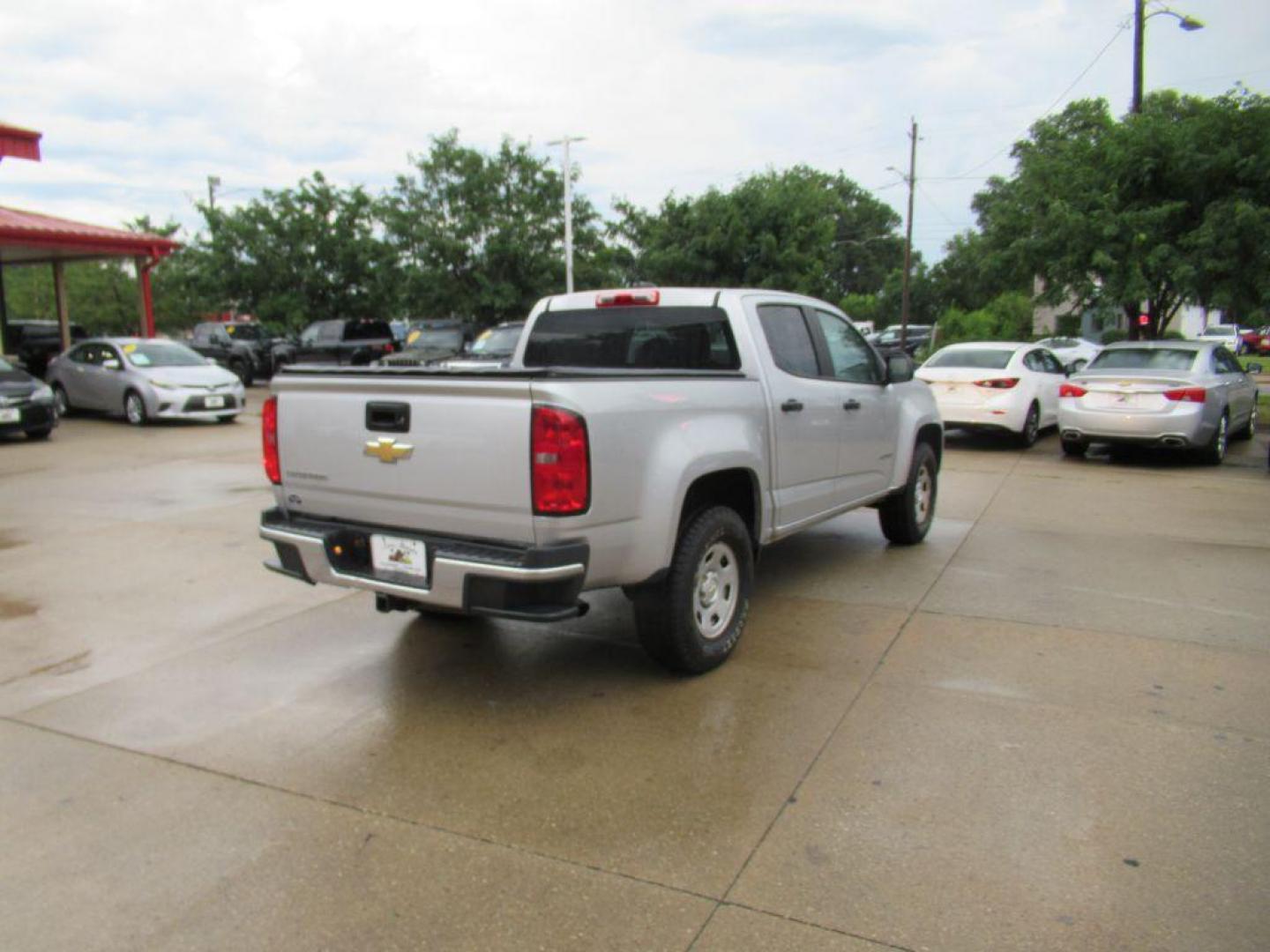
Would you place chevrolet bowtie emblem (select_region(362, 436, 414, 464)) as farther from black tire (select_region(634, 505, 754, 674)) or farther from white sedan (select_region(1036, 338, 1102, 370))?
white sedan (select_region(1036, 338, 1102, 370))

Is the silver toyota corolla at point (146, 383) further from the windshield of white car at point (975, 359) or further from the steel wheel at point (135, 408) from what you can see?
the windshield of white car at point (975, 359)

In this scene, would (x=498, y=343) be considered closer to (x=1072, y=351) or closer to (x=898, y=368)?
(x=898, y=368)

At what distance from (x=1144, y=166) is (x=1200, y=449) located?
6.17 metres

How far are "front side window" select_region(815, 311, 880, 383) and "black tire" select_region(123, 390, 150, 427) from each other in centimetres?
1367

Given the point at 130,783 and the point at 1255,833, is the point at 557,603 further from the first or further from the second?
the point at 1255,833

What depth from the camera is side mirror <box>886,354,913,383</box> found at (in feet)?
21.2

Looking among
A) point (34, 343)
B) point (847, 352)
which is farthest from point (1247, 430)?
point (34, 343)

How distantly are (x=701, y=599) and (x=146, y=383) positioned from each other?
47.4 feet

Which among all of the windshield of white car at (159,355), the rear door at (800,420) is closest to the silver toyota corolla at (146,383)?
the windshield of white car at (159,355)

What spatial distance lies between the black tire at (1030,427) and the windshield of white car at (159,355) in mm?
13725

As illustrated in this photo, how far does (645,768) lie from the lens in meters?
3.71

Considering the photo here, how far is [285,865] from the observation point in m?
3.07

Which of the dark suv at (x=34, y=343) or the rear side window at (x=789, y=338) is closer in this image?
the rear side window at (x=789, y=338)

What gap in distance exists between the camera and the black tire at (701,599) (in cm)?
431
